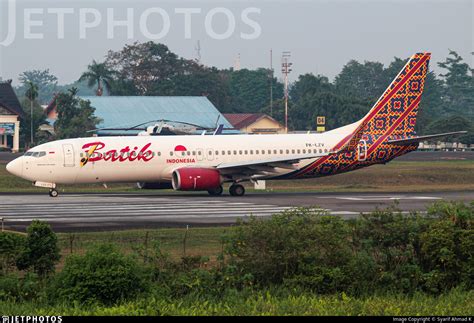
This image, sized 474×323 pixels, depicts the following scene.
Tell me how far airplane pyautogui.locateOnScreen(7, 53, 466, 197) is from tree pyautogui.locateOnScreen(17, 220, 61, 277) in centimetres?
2780

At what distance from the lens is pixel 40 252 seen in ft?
75.0

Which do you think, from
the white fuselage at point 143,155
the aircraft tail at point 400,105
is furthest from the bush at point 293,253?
the aircraft tail at point 400,105

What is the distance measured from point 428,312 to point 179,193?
39.2m

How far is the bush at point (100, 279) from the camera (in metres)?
19.7

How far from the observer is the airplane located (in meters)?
50.9

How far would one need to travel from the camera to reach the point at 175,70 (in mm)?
163500

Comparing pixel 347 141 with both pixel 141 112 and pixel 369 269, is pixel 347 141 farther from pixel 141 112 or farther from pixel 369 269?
pixel 141 112

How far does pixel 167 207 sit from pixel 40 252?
22.3 meters

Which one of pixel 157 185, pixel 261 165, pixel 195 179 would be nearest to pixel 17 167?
pixel 157 185

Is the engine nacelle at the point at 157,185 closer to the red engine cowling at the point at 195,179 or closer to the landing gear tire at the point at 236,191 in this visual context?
the red engine cowling at the point at 195,179

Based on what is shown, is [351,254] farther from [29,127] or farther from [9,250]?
[29,127]

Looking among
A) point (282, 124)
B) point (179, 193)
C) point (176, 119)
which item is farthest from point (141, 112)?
point (179, 193)

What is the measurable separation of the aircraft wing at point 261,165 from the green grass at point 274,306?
32.1 m

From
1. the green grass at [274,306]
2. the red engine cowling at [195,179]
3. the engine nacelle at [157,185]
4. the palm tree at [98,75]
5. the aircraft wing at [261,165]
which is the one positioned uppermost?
the palm tree at [98,75]
